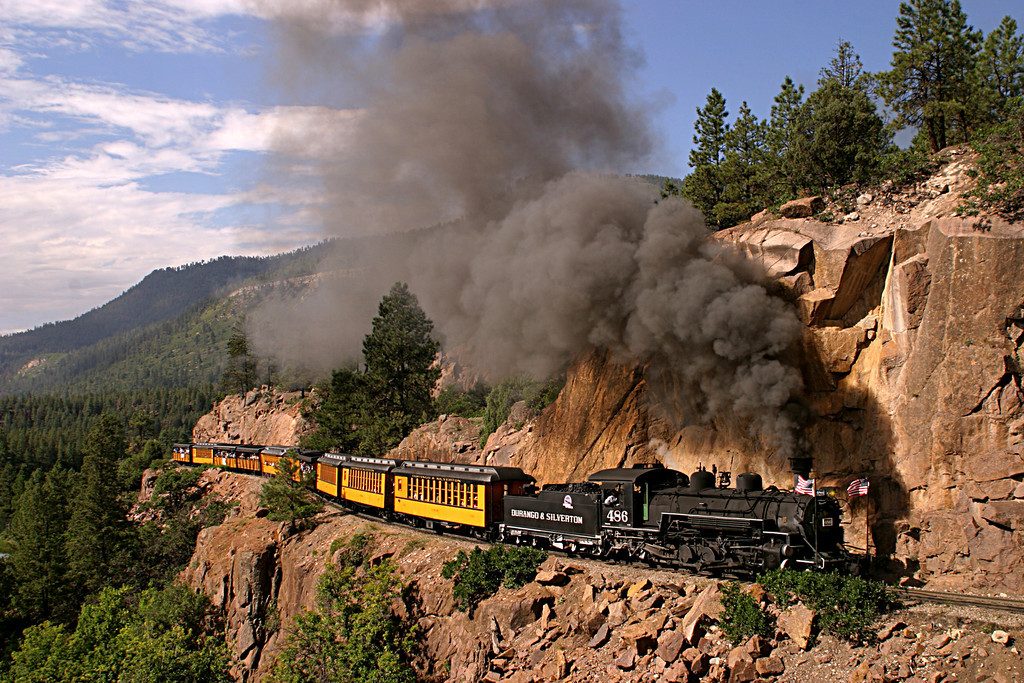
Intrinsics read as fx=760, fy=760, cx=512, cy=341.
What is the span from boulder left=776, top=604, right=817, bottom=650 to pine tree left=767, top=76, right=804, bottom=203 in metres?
21.0

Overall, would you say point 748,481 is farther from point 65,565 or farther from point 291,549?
point 65,565

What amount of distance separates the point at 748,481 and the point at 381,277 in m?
42.8

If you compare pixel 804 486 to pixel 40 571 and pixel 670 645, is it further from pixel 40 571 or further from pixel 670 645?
pixel 40 571

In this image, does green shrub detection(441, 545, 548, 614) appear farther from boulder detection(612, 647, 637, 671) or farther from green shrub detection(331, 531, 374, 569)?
green shrub detection(331, 531, 374, 569)

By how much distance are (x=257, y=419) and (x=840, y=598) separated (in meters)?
80.2

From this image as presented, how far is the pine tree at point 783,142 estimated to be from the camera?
33188 mm

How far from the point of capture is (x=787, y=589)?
16719 mm

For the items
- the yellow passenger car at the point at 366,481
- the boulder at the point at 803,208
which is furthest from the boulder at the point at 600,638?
the boulder at the point at 803,208

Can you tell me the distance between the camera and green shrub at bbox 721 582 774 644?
53.7ft

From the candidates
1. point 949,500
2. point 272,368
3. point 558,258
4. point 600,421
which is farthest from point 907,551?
point 272,368

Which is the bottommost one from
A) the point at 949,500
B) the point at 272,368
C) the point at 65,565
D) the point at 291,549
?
the point at 65,565

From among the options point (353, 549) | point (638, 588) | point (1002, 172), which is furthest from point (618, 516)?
point (1002, 172)

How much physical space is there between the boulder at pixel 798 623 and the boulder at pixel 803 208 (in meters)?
14.8

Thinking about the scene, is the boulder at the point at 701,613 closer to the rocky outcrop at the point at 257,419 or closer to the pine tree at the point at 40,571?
the pine tree at the point at 40,571
